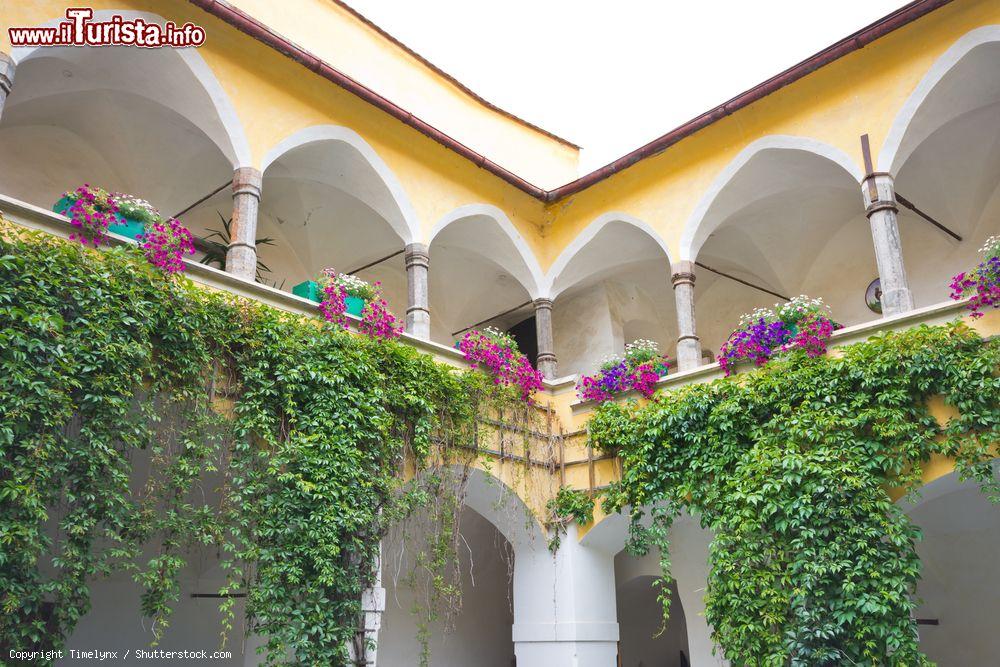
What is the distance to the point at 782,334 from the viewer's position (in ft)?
23.7

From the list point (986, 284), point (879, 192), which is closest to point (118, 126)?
point (879, 192)

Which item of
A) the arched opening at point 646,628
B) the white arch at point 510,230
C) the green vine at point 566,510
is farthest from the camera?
the arched opening at point 646,628

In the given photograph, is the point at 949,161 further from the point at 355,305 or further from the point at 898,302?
the point at 355,305

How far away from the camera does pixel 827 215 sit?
382 inches

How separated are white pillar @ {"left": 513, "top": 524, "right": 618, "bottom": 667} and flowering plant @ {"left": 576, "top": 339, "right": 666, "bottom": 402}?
1.42 m

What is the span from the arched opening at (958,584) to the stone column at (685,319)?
107 inches

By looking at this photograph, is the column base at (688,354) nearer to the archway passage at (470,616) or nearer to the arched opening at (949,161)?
the arched opening at (949,161)

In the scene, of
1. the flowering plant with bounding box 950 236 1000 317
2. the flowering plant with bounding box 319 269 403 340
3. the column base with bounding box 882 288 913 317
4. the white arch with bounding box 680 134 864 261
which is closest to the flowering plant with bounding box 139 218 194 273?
the flowering plant with bounding box 319 269 403 340

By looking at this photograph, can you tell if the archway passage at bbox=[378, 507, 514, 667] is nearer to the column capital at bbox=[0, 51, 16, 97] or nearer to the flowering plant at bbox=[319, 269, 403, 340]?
the flowering plant at bbox=[319, 269, 403, 340]

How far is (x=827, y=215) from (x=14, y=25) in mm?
8386

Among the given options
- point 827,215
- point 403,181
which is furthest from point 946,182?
point 403,181

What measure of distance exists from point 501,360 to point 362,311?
5.33 feet

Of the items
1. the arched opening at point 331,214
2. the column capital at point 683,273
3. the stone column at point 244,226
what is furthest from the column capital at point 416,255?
the column capital at point 683,273

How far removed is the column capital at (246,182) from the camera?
272 inches
